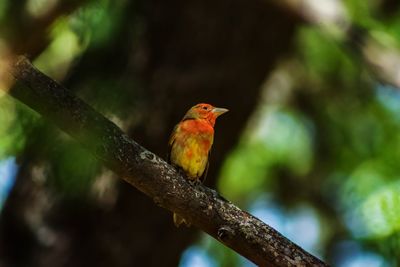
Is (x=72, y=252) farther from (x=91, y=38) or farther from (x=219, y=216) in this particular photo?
(x=219, y=216)

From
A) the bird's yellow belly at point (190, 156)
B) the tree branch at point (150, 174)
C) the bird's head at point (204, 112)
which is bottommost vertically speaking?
the tree branch at point (150, 174)

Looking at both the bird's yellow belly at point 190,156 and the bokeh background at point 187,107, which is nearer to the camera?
the bokeh background at point 187,107

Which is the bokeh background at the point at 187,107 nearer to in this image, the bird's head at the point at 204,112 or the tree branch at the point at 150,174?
the tree branch at the point at 150,174

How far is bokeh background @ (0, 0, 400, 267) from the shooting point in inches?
146

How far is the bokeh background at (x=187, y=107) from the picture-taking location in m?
3.71

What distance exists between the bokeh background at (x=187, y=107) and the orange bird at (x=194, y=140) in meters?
0.35

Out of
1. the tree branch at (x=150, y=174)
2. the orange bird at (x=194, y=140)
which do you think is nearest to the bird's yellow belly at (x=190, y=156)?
the orange bird at (x=194, y=140)

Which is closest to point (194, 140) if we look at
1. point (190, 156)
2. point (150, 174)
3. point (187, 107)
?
point (190, 156)

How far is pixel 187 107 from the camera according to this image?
215 inches

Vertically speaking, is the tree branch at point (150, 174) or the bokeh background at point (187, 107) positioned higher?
the bokeh background at point (187, 107)

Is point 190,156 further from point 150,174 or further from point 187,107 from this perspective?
point 150,174

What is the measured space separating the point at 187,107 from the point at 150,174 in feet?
8.34

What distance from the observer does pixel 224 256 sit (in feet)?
26.3

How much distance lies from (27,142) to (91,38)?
0.79m
